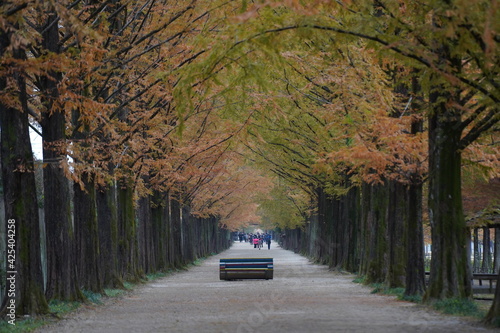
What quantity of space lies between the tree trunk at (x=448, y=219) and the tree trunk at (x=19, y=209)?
29.6ft

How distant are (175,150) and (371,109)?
1278 centimetres

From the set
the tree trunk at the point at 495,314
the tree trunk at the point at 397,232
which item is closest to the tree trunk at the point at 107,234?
the tree trunk at the point at 397,232

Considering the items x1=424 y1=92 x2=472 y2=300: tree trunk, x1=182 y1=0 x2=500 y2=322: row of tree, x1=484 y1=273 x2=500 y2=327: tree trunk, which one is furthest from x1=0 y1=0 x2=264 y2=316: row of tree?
x1=484 y1=273 x2=500 y2=327: tree trunk

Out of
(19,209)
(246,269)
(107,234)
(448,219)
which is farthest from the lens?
(246,269)

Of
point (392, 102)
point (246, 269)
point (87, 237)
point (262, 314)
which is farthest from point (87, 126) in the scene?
point (246, 269)

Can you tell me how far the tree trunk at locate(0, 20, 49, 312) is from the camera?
646 inches

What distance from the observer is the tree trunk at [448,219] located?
18328 millimetres

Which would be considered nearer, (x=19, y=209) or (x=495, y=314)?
(x=495, y=314)

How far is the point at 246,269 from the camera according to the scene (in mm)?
36156

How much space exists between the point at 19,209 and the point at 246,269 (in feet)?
67.5

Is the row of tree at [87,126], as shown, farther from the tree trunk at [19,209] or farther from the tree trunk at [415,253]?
the tree trunk at [415,253]

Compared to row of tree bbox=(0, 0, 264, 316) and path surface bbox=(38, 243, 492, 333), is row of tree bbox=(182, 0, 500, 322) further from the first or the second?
row of tree bbox=(0, 0, 264, 316)

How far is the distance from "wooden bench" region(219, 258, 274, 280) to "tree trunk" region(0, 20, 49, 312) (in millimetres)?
19410

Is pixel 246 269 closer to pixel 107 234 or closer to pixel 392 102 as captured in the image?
→ pixel 107 234
